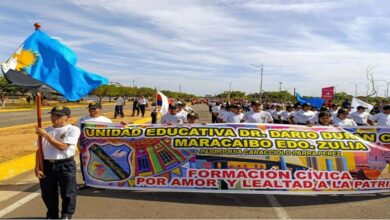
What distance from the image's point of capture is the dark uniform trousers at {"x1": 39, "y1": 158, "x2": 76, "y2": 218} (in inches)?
186

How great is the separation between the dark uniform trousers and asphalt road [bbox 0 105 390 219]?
1.86ft

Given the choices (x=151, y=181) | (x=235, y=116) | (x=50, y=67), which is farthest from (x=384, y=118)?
(x=50, y=67)

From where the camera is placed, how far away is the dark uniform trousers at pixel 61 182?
4.72 metres

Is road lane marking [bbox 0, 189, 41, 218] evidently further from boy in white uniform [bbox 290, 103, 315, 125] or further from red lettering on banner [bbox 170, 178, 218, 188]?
boy in white uniform [bbox 290, 103, 315, 125]

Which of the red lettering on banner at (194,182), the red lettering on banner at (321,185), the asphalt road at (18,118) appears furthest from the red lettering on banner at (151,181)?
the asphalt road at (18,118)

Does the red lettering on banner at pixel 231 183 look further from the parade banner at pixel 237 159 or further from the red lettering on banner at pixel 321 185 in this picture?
the red lettering on banner at pixel 321 185

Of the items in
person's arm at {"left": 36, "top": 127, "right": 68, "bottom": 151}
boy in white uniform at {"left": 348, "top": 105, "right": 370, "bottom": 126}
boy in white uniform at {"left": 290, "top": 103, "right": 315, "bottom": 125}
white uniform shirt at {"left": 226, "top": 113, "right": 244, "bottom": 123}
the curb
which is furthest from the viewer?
boy in white uniform at {"left": 290, "top": 103, "right": 315, "bottom": 125}

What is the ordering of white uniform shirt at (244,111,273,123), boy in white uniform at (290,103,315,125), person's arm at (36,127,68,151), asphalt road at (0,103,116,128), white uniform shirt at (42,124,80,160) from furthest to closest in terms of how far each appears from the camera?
1. asphalt road at (0,103,116,128)
2. boy in white uniform at (290,103,315,125)
3. white uniform shirt at (244,111,273,123)
4. white uniform shirt at (42,124,80,160)
5. person's arm at (36,127,68,151)

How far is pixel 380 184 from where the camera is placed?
21.4 feet

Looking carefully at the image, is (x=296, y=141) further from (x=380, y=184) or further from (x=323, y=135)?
(x=380, y=184)

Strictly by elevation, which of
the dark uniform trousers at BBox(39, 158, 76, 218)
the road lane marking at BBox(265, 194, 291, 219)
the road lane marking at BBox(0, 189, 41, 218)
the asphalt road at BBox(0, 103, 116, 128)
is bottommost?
the asphalt road at BBox(0, 103, 116, 128)

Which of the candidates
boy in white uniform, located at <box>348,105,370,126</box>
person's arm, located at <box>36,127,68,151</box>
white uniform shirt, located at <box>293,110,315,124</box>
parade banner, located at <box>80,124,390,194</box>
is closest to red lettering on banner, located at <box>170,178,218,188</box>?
parade banner, located at <box>80,124,390,194</box>

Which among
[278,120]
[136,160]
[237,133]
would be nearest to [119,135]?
[136,160]

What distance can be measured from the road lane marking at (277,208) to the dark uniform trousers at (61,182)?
2.84m
